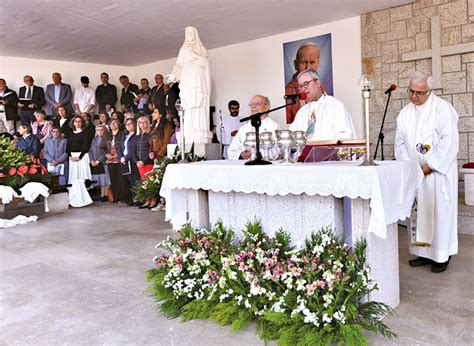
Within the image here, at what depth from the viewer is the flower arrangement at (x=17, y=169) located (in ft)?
24.0

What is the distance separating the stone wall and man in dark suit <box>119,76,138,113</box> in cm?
599

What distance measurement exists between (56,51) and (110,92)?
171 cm

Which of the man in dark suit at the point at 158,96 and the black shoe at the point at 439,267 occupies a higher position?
the man in dark suit at the point at 158,96

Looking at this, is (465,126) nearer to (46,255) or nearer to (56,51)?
(46,255)

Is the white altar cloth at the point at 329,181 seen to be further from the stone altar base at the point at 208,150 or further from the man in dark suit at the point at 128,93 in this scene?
the man in dark suit at the point at 128,93

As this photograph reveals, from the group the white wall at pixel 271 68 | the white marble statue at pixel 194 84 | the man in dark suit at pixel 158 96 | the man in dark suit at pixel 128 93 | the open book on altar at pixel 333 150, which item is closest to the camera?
the open book on altar at pixel 333 150

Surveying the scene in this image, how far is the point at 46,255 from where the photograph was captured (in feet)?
16.8

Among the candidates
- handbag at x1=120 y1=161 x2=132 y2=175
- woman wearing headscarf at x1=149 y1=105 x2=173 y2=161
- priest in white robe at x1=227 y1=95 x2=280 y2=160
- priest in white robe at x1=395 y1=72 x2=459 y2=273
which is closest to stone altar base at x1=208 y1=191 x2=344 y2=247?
priest in white robe at x1=395 y1=72 x2=459 y2=273

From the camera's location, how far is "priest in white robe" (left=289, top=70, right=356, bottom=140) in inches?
157

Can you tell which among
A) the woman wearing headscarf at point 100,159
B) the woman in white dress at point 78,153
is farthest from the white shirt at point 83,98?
the woman wearing headscarf at point 100,159

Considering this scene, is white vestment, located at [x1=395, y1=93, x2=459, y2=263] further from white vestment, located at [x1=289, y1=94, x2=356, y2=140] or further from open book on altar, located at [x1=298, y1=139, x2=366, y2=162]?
open book on altar, located at [x1=298, y1=139, x2=366, y2=162]

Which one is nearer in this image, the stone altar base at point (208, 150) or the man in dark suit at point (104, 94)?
the stone altar base at point (208, 150)

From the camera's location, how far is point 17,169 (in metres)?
7.39

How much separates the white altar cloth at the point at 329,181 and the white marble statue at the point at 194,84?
4.28 m
